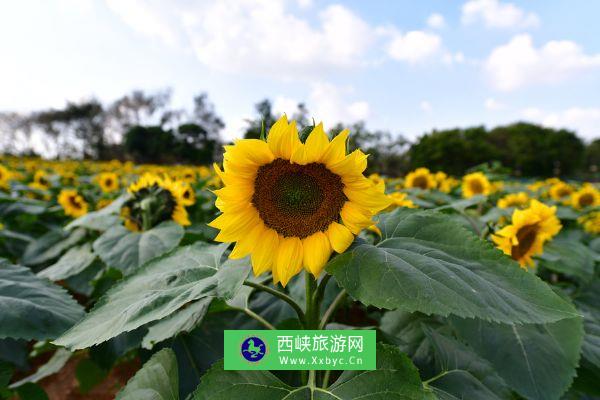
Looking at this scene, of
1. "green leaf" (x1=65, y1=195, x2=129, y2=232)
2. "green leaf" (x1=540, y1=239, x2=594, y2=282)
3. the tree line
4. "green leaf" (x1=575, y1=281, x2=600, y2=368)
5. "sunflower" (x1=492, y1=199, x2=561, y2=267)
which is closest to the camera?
"green leaf" (x1=575, y1=281, x2=600, y2=368)

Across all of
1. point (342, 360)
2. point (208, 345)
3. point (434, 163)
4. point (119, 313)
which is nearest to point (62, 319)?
point (119, 313)

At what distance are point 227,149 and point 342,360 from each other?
577mm

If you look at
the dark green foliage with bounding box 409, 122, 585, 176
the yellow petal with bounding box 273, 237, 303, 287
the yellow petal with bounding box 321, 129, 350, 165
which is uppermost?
the yellow petal with bounding box 321, 129, 350, 165

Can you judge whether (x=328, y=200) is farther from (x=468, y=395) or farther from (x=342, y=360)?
(x=468, y=395)

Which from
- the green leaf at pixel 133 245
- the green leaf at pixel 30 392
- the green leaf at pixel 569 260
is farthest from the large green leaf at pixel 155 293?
the green leaf at pixel 569 260

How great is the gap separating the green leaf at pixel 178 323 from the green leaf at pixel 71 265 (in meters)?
1.21

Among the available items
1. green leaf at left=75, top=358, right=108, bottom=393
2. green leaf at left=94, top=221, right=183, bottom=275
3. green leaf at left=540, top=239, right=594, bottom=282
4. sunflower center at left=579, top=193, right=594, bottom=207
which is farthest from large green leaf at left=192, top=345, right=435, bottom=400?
sunflower center at left=579, top=193, right=594, bottom=207

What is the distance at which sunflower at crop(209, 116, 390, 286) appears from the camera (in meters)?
0.98

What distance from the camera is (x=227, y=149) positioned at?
100 cm

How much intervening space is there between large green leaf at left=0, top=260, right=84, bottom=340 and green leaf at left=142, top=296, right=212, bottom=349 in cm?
23

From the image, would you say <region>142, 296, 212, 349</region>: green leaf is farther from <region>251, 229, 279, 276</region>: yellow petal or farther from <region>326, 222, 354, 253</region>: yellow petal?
<region>326, 222, 354, 253</region>: yellow petal

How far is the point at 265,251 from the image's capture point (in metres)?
1.09

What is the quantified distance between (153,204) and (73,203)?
200 centimetres

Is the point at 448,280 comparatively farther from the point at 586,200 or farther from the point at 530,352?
the point at 586,200
